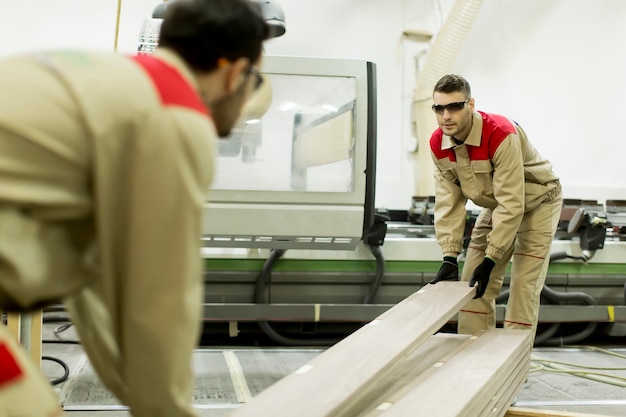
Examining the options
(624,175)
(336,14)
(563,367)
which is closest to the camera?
(563,367)

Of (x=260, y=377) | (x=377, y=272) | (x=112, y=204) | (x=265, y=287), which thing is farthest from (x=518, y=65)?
(x=112, y=204)

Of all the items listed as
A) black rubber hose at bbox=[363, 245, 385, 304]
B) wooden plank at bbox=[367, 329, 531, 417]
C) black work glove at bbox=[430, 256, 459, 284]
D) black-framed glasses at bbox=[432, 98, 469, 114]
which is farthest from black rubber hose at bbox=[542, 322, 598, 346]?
black-framed glasses at bbox=[432, 98, 469, 114]

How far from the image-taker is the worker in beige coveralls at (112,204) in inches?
38.4

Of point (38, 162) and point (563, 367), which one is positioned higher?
point (38, 162)

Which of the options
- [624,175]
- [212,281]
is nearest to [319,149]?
[212,281]

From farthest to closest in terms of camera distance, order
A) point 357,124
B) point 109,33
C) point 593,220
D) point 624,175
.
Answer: point 624,175
point 109,33
point 593,220
point 357,124

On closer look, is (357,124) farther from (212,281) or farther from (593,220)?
(593,220)

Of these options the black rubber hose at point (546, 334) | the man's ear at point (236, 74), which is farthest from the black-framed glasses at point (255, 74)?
the black rubber hose at point (546, 334)

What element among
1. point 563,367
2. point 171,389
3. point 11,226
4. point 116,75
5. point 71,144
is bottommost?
point 563,367

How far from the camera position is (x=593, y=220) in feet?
16.7

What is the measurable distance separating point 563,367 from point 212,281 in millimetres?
2420

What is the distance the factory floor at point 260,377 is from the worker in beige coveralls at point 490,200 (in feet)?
1.59

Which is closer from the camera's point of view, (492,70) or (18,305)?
(18,305)

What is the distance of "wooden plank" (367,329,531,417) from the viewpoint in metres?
2.11
